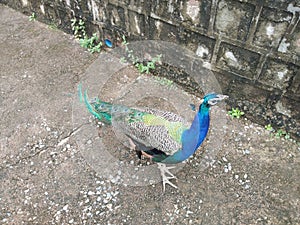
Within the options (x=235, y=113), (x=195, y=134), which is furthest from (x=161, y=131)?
(x=235, y=113)

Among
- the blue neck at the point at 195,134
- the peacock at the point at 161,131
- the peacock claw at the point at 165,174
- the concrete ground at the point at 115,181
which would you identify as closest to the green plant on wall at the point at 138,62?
the concrete ground at the point at 115,181

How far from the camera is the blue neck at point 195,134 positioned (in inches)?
110

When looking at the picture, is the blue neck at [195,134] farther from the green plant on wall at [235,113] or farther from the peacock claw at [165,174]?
the green plant on wall at [235,113]

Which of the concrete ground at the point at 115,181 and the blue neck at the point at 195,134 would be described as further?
the concrete ground at the point at 115,181

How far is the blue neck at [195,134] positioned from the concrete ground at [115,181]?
48cm

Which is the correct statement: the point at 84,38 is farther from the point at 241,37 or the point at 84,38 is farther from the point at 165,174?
the point at 165,174

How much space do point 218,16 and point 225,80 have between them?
2.71 ft

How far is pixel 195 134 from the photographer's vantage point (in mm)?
2902

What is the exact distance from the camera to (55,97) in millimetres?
4230

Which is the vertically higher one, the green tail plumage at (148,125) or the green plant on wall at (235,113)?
the green tail plumage at (148,125)

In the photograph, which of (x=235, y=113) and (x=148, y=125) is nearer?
(x=148, y=125)

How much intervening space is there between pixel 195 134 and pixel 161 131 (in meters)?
0.37

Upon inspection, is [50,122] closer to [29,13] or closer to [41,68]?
[41,68]

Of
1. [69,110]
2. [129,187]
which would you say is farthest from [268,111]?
[69,110]
